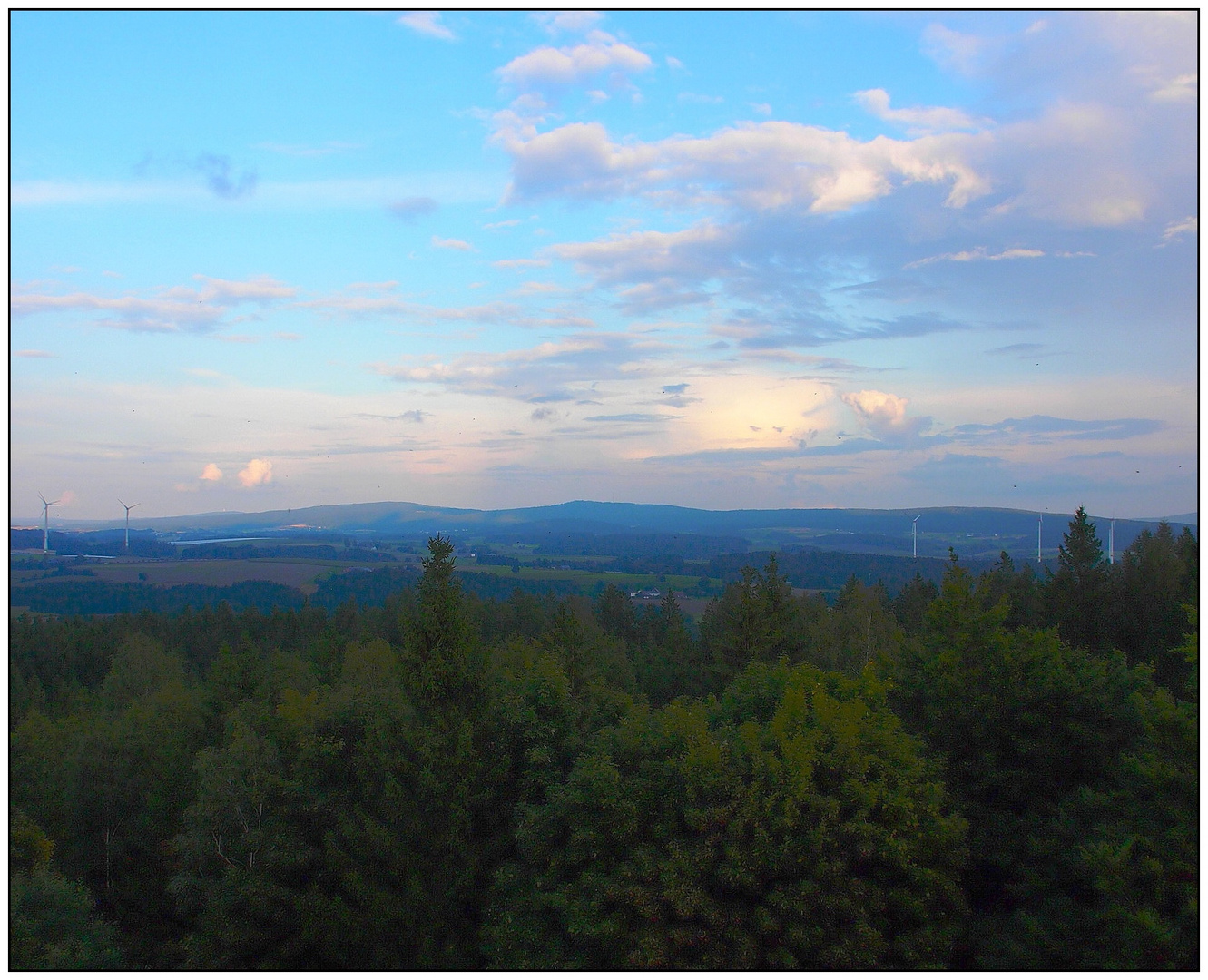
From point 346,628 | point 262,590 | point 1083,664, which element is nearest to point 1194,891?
point 1083,664

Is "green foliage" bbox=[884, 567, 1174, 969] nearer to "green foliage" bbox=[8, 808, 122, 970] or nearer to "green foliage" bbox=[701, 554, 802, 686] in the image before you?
"green foliage" bbox=[701, 554, 802, 686]

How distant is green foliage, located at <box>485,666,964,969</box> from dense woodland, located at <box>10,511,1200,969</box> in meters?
0.10

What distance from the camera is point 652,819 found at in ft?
80.3

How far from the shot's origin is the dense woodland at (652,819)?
2111 centimetres

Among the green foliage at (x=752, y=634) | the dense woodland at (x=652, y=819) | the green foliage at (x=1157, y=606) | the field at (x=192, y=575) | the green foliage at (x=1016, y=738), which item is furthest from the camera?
the field at (x=192, y=575)

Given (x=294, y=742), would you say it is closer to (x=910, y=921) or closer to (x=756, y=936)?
(x=756, y=936)

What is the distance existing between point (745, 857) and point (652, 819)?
144 inches

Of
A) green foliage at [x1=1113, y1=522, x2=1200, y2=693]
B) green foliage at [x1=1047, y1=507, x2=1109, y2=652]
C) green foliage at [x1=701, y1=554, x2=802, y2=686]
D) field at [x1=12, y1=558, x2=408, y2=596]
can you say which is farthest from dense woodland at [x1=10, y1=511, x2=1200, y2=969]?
field at [x1=12, y1=558, x2=408, y2=596]

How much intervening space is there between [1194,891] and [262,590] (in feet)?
601

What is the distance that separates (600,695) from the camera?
37.3 meters

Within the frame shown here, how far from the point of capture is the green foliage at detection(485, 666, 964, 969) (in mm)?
21141

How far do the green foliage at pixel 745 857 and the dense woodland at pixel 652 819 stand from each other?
0.10 m

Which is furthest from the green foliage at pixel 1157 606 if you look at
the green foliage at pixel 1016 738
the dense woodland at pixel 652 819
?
the green foliage at pixel 1016 738

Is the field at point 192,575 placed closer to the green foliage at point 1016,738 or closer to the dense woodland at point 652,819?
the dense woodland at point 652,819
